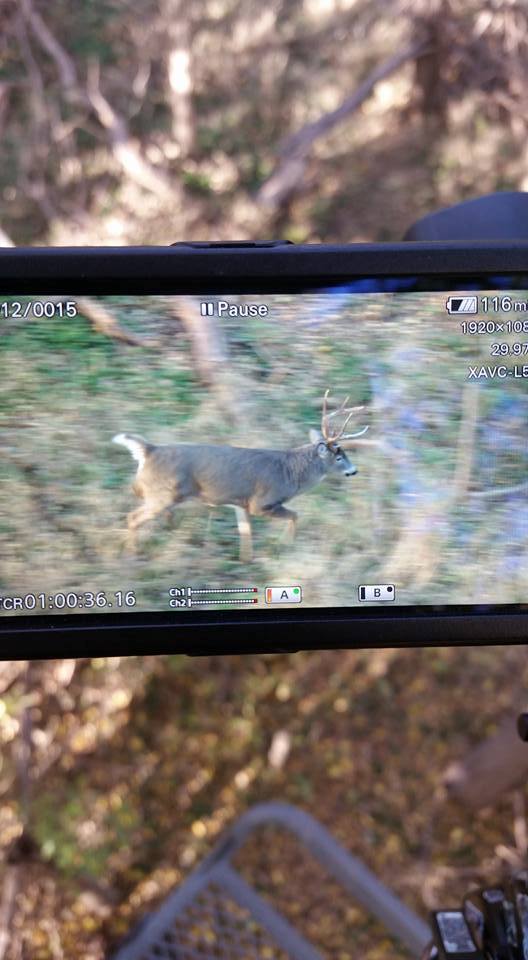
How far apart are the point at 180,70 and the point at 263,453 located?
2510mm

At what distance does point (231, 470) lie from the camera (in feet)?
4.59

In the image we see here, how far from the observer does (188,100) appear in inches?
134

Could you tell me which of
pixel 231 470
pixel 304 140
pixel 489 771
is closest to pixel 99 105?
pixel 304 140

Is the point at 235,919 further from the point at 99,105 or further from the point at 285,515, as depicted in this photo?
the point at 99,105

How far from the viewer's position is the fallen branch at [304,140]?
340cm

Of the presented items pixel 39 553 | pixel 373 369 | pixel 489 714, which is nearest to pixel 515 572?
pixel 373 369

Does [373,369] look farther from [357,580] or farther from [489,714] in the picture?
[489,714]

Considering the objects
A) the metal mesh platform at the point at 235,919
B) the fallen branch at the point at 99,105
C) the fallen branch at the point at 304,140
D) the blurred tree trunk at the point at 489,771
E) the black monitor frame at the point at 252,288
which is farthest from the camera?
the fallen branch at the point at 304,140

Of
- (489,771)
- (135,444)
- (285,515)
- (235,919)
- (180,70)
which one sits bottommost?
(235,919)

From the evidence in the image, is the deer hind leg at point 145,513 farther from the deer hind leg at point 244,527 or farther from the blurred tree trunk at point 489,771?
the blurred tree trunk at point 489,771

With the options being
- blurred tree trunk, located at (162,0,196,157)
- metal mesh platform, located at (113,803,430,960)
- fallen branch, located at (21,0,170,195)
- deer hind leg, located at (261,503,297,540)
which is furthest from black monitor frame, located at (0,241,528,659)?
blurred tree trunk, located at (162,0,196,157)

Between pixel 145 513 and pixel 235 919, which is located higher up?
pixel 145 513

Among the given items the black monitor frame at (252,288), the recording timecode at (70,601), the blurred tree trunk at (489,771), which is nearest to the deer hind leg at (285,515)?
the black monitor frame at (252,288)

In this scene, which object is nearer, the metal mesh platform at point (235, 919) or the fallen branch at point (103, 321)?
the fallen branch at point (103, 321)
